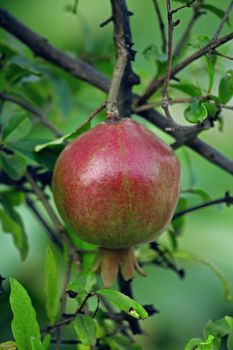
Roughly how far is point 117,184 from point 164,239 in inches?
42.0

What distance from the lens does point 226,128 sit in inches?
91.5

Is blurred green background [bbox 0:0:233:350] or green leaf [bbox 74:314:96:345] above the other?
green leaf [bbox 74:314:96:345]

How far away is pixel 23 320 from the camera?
2.55 ft

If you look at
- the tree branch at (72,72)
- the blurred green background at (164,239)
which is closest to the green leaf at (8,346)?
the tree branch at (72,72)

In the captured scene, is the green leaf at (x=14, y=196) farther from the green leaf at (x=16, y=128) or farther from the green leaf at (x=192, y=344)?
the green leaf at (x=192, y=344)

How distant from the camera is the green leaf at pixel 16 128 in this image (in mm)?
1006

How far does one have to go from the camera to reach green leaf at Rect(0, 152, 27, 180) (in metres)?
0.99

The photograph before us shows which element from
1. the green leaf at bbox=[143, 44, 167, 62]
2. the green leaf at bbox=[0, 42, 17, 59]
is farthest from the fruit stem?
the green leaf at bbox=[0, 42, 17, 59]

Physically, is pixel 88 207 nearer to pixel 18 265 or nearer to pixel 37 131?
pixel 37 131

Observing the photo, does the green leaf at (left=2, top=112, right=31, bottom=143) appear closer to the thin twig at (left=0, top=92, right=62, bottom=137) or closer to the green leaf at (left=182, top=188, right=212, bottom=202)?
the thin twig at (left=0, top=92, right=62, bottom=137)

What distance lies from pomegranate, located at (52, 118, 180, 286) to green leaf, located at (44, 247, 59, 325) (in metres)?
0.06

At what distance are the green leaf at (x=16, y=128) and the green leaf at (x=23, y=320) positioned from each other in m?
0.30

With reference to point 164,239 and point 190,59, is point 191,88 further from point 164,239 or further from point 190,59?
point 164,239

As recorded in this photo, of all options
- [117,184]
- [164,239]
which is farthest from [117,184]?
[164,239]
